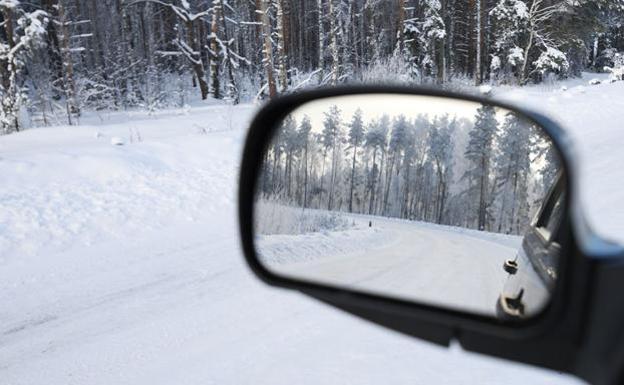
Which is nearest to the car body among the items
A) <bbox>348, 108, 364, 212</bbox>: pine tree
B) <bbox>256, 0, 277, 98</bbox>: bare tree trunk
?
<bbox>348, 108, 364, 212</bbox>: pine tree

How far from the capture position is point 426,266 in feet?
4.51

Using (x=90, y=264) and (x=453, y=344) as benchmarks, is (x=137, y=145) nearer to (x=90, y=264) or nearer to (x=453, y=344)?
(x=90, y=264)

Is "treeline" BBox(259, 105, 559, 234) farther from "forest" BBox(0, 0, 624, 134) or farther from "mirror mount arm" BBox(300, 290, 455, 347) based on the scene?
"forest" BBox(0, 0, 624, 134)

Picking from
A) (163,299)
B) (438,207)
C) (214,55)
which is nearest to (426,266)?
(438,207)

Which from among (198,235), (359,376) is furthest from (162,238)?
(359,376)

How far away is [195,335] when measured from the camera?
10.5 ft

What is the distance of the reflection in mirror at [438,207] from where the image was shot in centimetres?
122

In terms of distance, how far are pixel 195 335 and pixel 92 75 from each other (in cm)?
3004

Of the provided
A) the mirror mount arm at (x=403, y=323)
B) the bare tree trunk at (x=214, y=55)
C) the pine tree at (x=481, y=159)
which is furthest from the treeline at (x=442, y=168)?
the bare tree trunk at (x=214, y=55)

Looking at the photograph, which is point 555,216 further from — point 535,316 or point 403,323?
point 403,323

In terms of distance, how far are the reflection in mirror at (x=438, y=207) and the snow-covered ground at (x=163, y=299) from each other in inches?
14.5

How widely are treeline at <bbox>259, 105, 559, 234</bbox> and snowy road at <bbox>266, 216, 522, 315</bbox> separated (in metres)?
0.04

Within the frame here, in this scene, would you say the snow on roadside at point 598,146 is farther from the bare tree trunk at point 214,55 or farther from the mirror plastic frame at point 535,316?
the bare tree trunk at point 214,55

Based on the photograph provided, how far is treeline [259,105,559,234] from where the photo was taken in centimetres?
Answer: 131
